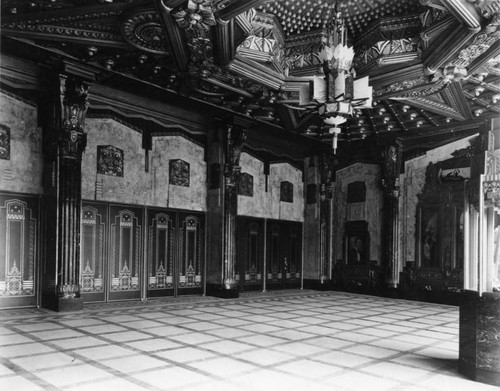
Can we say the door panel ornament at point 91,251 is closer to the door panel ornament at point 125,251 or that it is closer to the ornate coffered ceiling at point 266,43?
the door panel ornament at point 125,251

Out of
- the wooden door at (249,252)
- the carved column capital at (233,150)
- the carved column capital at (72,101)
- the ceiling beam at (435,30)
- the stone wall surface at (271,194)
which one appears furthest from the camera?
the stone wall surface at (271,194)

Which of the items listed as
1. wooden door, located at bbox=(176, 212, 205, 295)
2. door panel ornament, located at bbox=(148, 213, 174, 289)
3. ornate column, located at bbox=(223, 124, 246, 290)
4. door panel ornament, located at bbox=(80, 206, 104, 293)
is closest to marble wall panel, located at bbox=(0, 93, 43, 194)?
door panel ornament, located at bbox=(80, 206, 104, 293)

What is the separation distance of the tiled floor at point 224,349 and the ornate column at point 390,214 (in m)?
3.21

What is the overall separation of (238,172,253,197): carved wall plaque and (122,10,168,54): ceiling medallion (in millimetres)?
5068

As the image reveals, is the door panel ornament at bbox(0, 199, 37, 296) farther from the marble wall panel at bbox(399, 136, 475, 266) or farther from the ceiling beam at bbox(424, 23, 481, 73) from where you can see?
the marble wall panel at bbox(399, 136, 475, 266)

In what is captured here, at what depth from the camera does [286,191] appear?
44.5 feet

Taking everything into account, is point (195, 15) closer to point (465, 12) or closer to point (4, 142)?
point (465, 12)

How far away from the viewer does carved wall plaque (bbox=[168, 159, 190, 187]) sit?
10539 millimetres

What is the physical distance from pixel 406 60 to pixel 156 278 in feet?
21.3

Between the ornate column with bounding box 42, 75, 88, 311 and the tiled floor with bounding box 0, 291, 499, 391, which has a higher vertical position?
the ornate column with bounding box 42, 75, 88, 311

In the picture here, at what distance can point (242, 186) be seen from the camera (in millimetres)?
12164

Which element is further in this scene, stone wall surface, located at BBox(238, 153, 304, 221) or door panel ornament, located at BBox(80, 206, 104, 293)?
stone wall surface, located at BBox(238, 153, 304, 221)

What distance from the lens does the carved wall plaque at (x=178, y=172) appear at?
34.6 ft

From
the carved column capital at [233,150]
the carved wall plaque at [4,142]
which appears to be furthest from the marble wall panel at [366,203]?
the carved wall plaque at [4,142]
